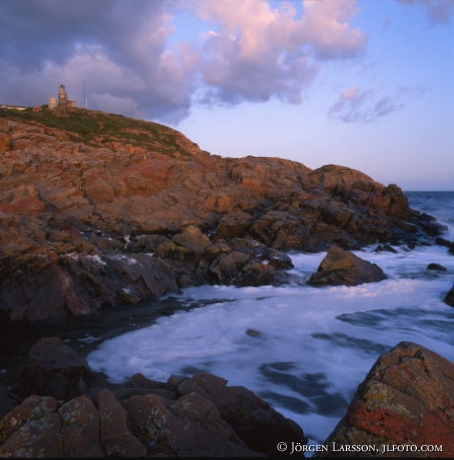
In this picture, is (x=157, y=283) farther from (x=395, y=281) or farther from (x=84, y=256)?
(x=395, y=281)

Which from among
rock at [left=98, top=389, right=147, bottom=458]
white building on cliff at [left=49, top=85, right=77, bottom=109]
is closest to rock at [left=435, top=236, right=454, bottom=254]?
rock at [left=98, top=389, right=147, bottom=458]

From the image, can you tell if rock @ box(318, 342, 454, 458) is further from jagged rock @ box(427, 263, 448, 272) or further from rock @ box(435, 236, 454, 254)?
rock @ box(435, 236, 454, 254)

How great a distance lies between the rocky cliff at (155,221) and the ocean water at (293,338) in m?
1.85

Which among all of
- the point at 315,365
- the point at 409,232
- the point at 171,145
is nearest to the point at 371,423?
the point at 315,365

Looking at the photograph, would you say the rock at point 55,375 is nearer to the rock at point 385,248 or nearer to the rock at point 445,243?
the rock at point 385,248

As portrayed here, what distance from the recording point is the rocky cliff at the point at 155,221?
12.8 meters

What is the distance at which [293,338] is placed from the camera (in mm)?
10570

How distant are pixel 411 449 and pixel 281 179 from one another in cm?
2516

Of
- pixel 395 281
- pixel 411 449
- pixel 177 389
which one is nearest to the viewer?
pixel 411 449

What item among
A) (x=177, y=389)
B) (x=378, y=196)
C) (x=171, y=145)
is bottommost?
(x=177, y=389)

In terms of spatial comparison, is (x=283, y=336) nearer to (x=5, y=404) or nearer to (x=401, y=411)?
(x=401, y=411)

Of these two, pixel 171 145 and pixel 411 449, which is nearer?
pixel 411 449

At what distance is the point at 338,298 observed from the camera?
1452 cm

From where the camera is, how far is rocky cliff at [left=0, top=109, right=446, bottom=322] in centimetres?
1275
